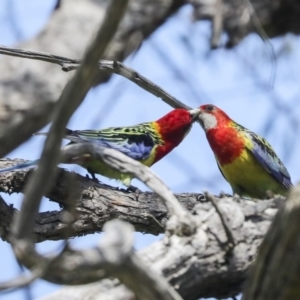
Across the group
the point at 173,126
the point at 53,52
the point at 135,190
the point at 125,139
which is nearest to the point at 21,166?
the point at 135,190

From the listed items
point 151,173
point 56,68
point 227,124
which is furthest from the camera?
point 56,68

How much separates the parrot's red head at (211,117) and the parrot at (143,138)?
0.19ft

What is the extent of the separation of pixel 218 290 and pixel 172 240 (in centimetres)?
32

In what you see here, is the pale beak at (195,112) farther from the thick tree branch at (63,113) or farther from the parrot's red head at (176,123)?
Result: the thick tree branch at (63,113)

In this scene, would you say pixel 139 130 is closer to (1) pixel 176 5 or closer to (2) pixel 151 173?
(1) pixel 176 5

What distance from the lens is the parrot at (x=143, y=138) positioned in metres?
5.78

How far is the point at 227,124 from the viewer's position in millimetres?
6242

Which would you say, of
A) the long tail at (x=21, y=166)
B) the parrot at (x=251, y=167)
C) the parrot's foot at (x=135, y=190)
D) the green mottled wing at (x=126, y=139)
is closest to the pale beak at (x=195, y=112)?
the green mottled wing at (x=126, y=139)

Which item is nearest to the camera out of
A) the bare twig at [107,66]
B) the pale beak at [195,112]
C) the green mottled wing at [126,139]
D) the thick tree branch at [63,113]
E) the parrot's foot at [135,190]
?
the thick tree branch at [63,113]

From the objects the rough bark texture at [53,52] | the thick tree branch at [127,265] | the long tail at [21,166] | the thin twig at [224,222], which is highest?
the rough bark texture at [53,52]

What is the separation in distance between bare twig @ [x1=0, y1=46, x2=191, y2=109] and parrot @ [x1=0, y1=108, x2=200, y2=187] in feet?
4.30

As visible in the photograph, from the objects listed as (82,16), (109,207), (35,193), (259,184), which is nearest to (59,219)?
(109,207)

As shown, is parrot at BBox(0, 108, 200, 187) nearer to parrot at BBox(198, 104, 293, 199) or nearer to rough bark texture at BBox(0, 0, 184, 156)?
parrot at BBox(198, 104, 293, 199)

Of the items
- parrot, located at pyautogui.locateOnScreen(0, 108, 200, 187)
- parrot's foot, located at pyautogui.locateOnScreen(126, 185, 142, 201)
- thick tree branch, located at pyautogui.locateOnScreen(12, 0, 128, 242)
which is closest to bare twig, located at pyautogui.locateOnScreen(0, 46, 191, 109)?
parrot's foot, located at pyautogui.locateOnScreen(126, 185, 142, 201)
